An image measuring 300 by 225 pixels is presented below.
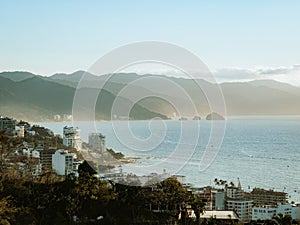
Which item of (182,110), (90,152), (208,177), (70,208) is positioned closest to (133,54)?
(70,208)

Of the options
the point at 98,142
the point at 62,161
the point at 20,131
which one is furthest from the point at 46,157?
the point at 20,131

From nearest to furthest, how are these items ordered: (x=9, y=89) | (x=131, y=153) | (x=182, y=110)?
(x=182, y=110) < (x=131, y=153) < (x=9, y=89)

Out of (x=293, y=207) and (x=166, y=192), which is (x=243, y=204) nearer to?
(x=293, y=207)

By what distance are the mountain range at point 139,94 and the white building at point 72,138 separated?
97 cm

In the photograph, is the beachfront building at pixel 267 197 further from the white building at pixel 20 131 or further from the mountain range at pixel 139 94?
the white building at pixel 20 131

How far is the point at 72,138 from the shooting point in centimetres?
1473

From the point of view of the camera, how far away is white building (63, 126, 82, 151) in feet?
47.3

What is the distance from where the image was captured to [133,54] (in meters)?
6.34

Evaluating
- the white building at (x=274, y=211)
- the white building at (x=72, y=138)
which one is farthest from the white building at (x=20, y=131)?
the white building at (x=274, y=211)

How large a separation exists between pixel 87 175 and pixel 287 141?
871 inches

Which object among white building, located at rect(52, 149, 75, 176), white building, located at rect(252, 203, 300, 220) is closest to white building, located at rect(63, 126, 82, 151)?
white building, located at rect(52, 149, 75, 176)

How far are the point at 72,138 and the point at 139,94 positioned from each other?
4.94 m

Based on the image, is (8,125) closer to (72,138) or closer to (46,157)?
(72,138)

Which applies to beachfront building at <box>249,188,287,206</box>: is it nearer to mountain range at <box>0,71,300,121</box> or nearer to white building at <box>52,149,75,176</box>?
mountain range at <box>0,71,300,121</box>
